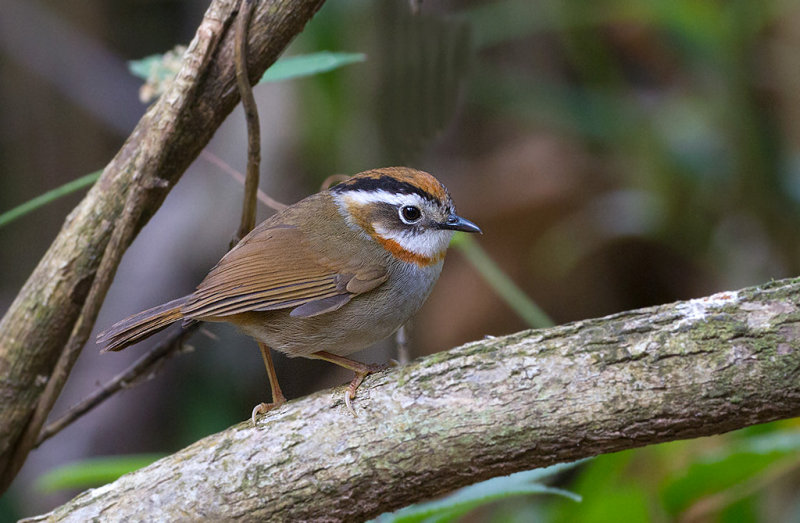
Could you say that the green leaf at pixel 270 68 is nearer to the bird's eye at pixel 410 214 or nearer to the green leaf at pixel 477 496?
the bird's eye at pixel 410 214

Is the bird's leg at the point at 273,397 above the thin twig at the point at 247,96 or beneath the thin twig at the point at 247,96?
beneath

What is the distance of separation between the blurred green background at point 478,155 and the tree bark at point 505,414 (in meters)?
2.03

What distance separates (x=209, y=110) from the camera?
7.93 feet

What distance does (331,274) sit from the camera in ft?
8.46

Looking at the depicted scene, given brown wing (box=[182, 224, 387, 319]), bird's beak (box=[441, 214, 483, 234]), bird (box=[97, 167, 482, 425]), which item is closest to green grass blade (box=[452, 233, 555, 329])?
bird's beak (box=[441, 214, 483, 234])

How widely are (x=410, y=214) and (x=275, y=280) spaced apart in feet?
1.60

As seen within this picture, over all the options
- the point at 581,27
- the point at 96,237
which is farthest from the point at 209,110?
the point at 581,27

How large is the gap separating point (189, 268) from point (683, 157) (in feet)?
10.6

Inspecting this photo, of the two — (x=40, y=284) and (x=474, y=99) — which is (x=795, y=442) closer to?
(x=40, y=284)

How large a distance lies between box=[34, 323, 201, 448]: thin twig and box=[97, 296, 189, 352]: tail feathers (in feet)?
0.85

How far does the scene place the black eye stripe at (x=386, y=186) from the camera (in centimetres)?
267

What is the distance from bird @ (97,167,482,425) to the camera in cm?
246

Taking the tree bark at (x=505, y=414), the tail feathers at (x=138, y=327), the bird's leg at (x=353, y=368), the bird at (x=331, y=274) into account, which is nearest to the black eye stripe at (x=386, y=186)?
the bird at (x=331, y=274)

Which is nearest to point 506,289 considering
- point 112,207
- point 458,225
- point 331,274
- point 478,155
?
point 458,225
